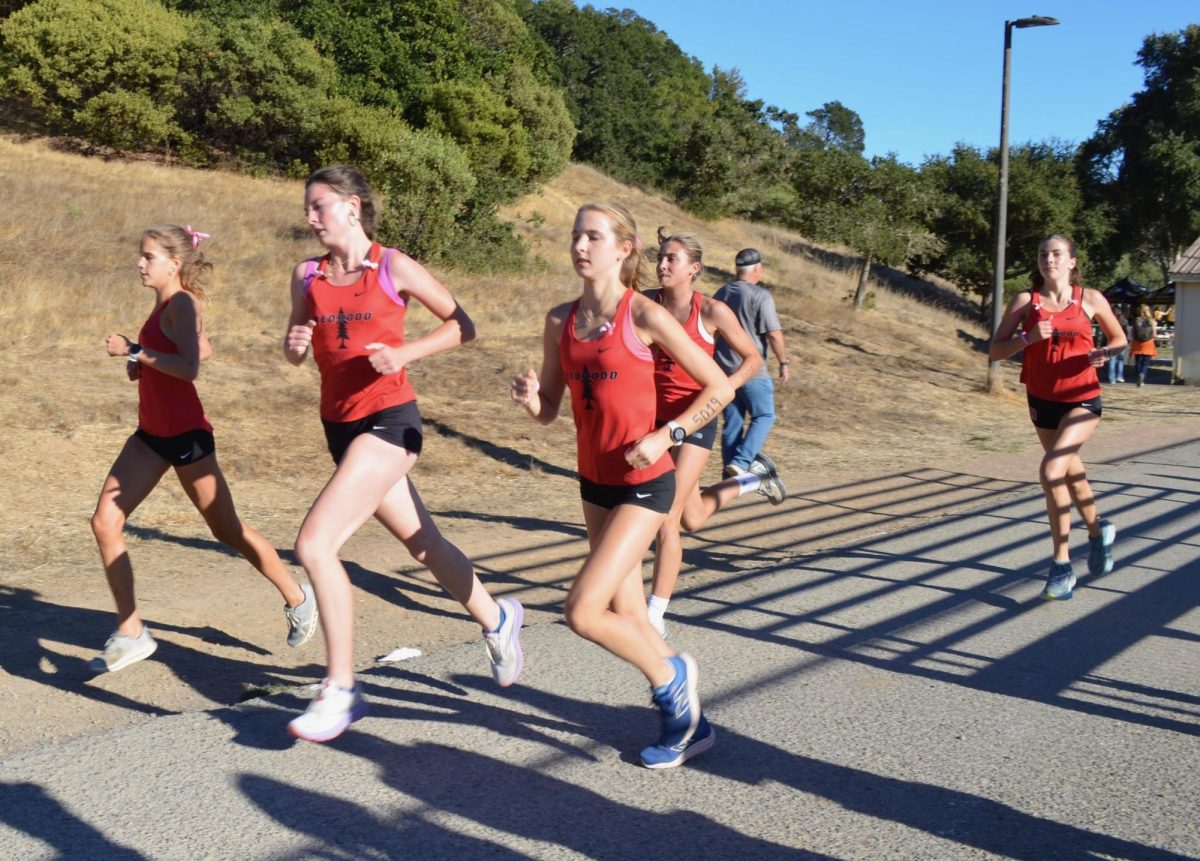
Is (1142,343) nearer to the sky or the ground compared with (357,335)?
nearer to the sky

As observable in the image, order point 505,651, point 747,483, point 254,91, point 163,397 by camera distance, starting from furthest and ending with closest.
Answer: point 254,91 < point 747,483 < point 163,397 < point 505,651

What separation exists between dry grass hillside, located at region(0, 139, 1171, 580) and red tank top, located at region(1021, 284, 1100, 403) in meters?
4.06

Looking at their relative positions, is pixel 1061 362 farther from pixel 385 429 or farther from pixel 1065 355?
pixel 385 429

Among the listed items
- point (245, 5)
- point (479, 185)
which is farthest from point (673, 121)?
point (479, 185)

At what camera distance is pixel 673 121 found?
221 ft

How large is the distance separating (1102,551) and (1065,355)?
1226 mm

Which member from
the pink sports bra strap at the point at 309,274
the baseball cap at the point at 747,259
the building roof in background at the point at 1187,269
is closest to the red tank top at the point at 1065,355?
the baseball cap at the point at 747,259

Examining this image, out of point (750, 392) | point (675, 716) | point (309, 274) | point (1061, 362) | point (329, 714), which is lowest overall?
point (329, 714)

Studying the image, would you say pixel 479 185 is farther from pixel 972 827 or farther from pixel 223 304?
pixel 972 827

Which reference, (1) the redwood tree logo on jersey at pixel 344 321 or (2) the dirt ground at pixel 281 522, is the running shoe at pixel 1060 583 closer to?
(2) the dirt ground at pixel 281 522

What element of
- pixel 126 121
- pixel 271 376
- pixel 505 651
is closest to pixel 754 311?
pixel 505 651

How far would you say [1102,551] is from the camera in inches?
268

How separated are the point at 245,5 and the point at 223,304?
2677 centimetres

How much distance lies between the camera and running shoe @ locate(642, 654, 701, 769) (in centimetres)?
389
